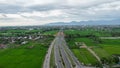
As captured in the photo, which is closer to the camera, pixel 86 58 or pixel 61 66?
pixel 61 66

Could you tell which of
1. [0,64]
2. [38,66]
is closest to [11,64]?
[0,64]

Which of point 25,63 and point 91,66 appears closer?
point 91,66

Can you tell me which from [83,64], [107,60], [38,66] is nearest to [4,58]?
[38,66]

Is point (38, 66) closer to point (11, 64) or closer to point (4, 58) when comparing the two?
point (11, 64)

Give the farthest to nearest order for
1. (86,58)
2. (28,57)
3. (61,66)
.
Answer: (28,57), (86,58), (61,66)

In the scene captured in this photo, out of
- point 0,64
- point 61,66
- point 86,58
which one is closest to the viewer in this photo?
point 61,66

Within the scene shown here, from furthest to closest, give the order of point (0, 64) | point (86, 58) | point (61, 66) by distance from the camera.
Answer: point (86, 58), point (0, 64), point (61, 66)

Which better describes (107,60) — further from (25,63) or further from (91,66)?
(25,63)

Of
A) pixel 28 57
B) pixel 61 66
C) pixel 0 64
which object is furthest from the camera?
pixel 28 57
